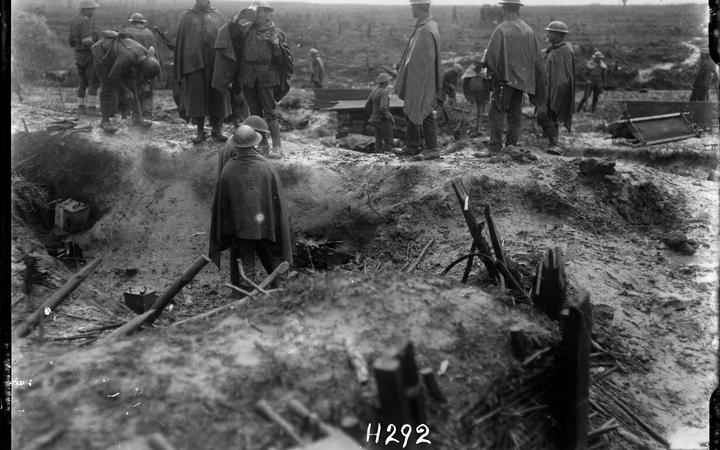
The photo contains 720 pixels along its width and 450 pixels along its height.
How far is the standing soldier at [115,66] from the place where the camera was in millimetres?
10211

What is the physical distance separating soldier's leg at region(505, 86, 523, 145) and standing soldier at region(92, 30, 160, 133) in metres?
5.49

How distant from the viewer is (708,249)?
295 inches

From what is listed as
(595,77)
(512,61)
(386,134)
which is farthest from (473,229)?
(595,77)

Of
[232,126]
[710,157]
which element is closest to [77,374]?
[232,126]

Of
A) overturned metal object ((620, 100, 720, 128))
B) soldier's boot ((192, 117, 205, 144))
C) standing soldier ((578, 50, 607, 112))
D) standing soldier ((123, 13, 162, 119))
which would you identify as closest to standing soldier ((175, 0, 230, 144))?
soldier's boot ((192, 117, 205, 144))

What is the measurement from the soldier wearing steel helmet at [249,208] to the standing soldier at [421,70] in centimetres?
301

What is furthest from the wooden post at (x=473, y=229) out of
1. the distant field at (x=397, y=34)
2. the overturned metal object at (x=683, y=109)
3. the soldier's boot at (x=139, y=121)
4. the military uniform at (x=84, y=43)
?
the distant field at (x=397, y=34)

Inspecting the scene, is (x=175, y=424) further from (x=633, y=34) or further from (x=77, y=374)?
(x=633, y=34)

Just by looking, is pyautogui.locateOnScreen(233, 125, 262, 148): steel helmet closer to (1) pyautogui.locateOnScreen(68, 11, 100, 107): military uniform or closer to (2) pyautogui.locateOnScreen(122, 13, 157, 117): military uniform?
(2) pyautogui.locateOnScreen(122, 13, 157, 117): military uniform

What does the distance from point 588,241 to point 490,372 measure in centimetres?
401

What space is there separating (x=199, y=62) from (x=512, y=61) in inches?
172

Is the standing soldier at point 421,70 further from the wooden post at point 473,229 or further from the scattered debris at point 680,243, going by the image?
the wooden post at point 473,229

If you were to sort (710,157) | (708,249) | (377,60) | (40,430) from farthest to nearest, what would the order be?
1. (377,60)
2. (710,157)
3. (708,249)
4. (40,430)

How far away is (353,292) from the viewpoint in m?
4.48
